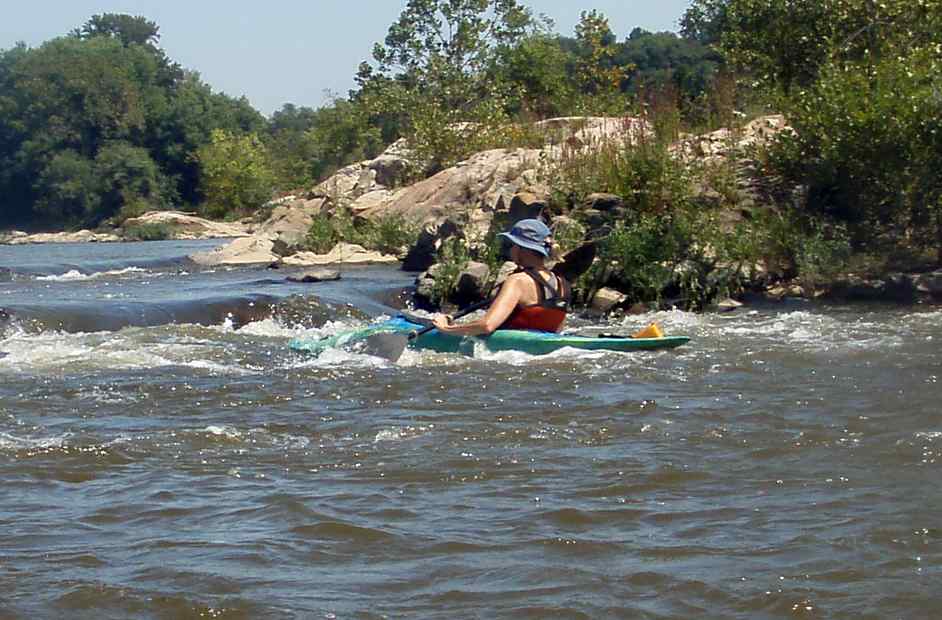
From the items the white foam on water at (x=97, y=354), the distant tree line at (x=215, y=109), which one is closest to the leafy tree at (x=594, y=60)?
the distant tree line at (x=215, y=109)

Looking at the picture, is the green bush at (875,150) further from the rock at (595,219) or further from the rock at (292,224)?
the rock at (292,224)

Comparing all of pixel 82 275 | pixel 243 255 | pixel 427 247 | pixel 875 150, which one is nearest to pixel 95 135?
pixel 243 255

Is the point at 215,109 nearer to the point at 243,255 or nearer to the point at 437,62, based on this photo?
the point at 437,62

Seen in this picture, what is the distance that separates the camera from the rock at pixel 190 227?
131 feet

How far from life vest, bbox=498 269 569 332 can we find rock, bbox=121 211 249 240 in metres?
30.6

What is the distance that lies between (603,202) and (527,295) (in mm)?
4860

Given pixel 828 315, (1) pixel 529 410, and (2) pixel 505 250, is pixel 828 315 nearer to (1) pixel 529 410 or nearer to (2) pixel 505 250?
(2) pixel 505 250

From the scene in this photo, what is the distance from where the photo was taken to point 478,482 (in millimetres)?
5348

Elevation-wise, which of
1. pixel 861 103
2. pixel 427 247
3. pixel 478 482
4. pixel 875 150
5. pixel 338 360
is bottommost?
pixel 478 482

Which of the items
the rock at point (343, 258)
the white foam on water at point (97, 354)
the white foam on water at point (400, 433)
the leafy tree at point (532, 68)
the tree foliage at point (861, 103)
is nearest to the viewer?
the white foam on water at point (400, 433)

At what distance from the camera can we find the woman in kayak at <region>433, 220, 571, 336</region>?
8.36 meters

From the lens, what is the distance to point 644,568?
412cm

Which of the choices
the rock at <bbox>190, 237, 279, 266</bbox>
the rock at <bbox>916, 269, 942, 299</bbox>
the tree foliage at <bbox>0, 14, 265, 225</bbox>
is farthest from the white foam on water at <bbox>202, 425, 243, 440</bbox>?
the tree foliage at <bbox>0, 14, 265, 225</bbox>

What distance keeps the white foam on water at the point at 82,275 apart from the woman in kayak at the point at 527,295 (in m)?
10.1
